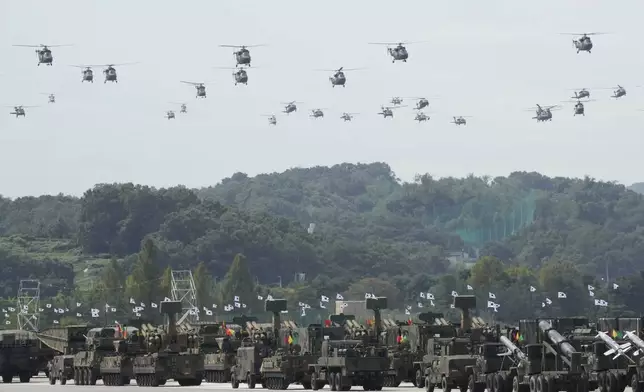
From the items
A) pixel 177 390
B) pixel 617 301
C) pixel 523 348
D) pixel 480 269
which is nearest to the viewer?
pixel 523 348

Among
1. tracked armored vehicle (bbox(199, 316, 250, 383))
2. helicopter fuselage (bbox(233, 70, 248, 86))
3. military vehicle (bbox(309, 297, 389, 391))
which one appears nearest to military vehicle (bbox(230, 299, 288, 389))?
tracked armored vehicle (bbox(199, 316, 250, 383))

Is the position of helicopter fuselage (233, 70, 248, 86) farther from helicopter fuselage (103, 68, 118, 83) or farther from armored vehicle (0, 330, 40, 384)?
armored vehicle (0, 330, 40, 384)

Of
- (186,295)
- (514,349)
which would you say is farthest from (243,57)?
(186,295)

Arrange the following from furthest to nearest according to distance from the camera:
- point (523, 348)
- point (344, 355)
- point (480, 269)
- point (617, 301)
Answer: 1. point (480, 269)
2. point (617, 301)
3. point (344, 355)
4. point (523, 348)

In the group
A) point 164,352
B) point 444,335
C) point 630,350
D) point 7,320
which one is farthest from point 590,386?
point 7,320

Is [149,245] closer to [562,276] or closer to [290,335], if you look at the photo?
[562,276]

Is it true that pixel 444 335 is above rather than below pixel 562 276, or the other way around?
below
